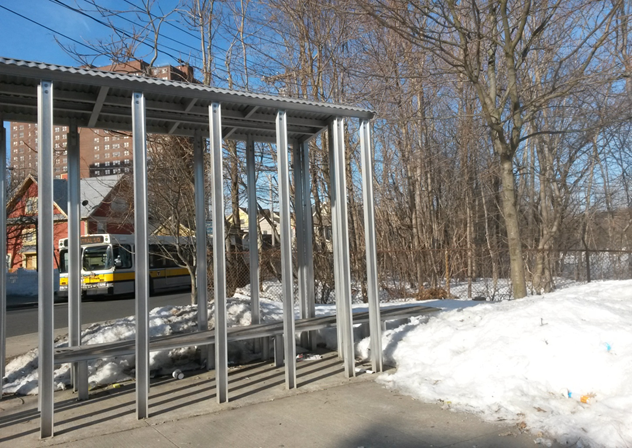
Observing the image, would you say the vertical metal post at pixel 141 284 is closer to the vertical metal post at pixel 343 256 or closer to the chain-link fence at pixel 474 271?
the vertical metal post at pixel 343 256

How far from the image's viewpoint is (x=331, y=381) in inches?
252

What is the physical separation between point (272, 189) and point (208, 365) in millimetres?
9532

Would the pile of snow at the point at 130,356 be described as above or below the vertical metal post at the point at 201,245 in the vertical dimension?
below

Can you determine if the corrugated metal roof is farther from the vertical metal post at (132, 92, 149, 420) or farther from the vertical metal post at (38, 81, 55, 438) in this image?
the vertical metal post at (132, 92, 149, 420)

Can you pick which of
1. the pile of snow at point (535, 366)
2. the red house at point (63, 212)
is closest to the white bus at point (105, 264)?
the red house at point (63, 212)

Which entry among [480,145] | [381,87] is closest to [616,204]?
[480,145]

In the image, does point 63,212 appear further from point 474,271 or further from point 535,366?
point 535,366

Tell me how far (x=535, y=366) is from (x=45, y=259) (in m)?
5.12

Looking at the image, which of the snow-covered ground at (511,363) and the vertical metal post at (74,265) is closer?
the snow-covered ground at (511,363)

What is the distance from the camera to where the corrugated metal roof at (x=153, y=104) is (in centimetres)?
510

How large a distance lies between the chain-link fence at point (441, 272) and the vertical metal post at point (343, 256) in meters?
7.83

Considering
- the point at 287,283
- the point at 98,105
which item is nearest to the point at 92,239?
the point at 98,105

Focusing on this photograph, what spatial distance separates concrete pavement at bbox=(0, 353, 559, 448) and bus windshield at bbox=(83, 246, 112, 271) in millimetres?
17872

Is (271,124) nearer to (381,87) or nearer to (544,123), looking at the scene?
(381,87)
